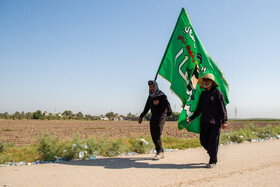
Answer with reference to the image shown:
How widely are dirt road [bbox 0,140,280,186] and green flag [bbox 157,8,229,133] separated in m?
1.37

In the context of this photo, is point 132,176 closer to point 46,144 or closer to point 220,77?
point 46,144

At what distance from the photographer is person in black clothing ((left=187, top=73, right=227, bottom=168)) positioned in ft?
16.5

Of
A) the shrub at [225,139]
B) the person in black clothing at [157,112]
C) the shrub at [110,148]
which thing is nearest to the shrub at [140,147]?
the shrub at [110,148]

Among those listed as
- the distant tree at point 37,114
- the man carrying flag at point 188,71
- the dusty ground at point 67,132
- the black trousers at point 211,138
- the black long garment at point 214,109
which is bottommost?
the dusty ground at point 67,132

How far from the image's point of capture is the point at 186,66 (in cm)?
632

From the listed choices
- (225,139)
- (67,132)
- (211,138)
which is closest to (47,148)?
(211,138)

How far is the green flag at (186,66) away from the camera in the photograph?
6.10m

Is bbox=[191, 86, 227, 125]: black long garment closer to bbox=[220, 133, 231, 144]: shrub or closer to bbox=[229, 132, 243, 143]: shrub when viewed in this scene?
bbox=[220, 133, 231, 144]: shrub

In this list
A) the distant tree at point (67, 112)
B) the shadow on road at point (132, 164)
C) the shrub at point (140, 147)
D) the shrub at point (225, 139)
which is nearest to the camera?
the shadow on road at point (132, 164)

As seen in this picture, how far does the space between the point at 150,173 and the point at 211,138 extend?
1542 mm

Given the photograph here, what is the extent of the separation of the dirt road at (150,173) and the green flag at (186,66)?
137 cm

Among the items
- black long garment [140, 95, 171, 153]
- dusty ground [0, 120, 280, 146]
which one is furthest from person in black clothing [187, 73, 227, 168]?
dusty ground [0, 120, 280, 146]

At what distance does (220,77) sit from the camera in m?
6.29

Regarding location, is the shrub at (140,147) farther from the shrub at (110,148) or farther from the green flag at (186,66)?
the green flag at (186,66)
